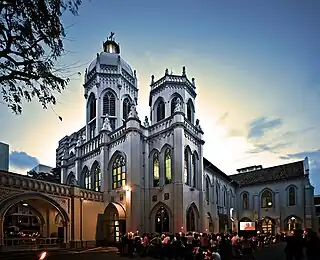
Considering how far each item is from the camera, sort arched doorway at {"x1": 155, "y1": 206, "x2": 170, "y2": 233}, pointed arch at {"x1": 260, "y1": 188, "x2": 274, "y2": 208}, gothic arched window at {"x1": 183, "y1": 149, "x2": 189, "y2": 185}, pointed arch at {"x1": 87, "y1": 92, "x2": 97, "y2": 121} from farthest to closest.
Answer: pointed arch at {"x1": 260, "y1": 188, "x2": 274, "y2": 208}, pointed arch at {"x1": 87, "y1": 92, "x2": 97, "y2": 121}, gothic arched window at {"x1": 183, "y1": 149, "x2": 189, "y2": 185}, arched doorway at {"x1": 155, "y1": 206, "x2": 170, "y2": 233}

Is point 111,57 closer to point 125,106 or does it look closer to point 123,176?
point 125,106

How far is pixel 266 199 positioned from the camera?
178 ft

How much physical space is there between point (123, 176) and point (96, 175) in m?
4.99

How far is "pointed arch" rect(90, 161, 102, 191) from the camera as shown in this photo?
36.4 m

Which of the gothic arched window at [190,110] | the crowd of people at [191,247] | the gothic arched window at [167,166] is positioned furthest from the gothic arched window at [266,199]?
the crowd of people at [191,247]

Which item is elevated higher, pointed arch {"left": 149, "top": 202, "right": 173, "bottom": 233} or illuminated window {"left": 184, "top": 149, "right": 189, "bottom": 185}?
illuminated window {"left": 184, "top": 149, "right": 189, "bottom": 185}

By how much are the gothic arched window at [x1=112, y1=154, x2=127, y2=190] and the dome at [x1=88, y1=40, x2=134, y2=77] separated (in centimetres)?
1159

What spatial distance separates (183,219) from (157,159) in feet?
18.6

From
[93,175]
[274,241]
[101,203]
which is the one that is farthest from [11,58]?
[274,241]

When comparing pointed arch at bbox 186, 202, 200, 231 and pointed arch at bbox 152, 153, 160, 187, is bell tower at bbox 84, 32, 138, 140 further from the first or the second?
pointed arch at bbox 186, 202, 200, 231

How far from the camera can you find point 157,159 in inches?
1286

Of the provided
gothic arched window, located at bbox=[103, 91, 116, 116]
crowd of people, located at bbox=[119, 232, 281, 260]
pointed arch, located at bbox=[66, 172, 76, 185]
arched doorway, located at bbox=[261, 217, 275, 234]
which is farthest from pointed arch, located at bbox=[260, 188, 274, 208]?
crowd of people, located at bbox=[119, 232, 281, 260]

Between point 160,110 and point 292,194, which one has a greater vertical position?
point 160,110

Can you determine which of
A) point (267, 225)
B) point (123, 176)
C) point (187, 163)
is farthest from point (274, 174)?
point (123, 176)
